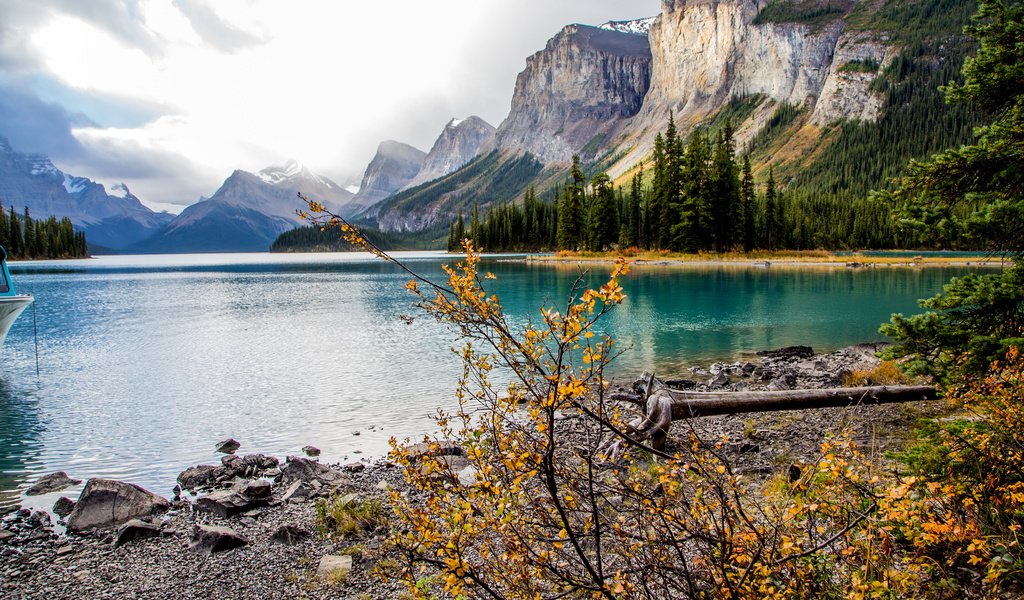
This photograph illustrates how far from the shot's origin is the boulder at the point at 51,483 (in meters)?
11.4

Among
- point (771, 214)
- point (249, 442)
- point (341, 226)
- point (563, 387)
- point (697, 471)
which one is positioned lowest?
point (249, 442)

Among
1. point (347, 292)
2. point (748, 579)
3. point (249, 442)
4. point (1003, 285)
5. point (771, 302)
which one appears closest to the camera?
point (748, 579)

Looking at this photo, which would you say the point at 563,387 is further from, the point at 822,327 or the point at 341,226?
the point at 822,327

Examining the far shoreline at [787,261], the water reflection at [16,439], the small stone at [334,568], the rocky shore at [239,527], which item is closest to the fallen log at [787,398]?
the rocky shore at [239,527]

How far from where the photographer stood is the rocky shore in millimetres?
7219

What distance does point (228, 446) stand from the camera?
14195 mm

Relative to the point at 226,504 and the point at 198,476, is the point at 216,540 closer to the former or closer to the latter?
the point at 226,504

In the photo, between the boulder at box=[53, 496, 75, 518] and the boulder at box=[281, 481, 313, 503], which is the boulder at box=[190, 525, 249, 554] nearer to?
the boulder at box=[281, 481, 313, 503]

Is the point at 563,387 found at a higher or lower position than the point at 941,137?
lower

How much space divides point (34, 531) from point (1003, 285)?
15099 mm

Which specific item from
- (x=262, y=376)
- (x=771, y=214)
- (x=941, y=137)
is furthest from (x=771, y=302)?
(x=941, y=137)

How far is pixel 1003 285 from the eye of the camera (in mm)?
6906

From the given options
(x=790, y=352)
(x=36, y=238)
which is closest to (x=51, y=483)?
(x=790, y=352)

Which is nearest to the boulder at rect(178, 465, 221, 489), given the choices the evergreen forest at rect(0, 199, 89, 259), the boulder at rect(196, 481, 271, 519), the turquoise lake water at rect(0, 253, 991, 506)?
the turquoise lake water at rect(0, 253, 991, 506)
